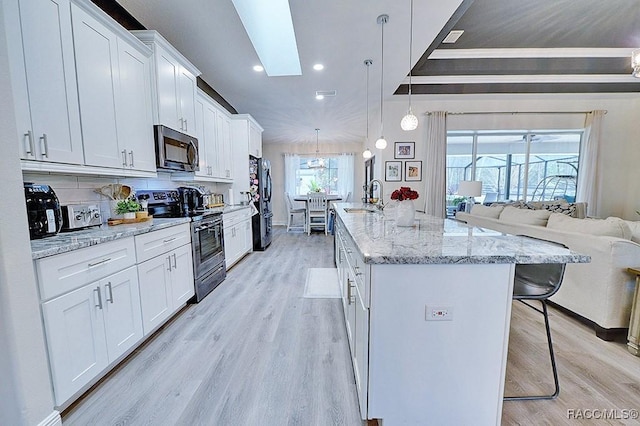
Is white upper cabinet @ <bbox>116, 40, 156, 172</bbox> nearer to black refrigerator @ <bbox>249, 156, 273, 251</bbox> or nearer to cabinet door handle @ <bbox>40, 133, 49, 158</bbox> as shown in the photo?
cabinet door handle @ <bbox>40, 133, 49, 158</bbox>

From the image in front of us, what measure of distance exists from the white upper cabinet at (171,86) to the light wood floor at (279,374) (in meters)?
1.90

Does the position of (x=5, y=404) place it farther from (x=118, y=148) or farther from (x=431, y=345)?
(x=431, y=345)

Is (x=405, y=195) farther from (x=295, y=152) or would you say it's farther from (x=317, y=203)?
(x=295, y=152)

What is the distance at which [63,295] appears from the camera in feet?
4.26

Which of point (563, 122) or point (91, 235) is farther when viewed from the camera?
point (563, 122)

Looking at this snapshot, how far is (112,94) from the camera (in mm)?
1923

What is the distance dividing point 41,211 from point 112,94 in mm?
1000

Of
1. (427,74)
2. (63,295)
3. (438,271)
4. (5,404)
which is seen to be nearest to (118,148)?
(63,295)

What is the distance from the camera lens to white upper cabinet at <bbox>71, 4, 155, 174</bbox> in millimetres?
1706

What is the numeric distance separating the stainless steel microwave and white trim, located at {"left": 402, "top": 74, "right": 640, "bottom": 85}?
11.7 ft

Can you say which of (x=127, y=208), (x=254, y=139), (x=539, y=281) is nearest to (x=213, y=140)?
(x=254, y=139)

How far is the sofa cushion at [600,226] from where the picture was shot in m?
2.01

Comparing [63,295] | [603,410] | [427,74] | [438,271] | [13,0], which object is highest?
[427,74]

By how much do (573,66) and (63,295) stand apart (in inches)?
260
